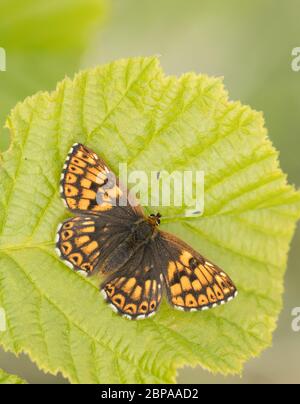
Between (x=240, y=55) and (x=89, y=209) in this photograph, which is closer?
(x=89, y=209)

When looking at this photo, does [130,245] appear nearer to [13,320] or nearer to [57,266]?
[57,266]

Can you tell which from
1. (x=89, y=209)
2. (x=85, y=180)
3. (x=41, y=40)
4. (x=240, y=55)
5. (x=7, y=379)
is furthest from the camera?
(x=240, y=55)

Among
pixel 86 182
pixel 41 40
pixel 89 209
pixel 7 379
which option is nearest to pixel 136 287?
pixel 89 209

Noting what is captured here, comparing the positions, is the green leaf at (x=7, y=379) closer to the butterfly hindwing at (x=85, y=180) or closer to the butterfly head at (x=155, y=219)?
the butterfly hindwing at (x=85, y=180)

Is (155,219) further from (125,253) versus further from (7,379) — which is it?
(7,379)

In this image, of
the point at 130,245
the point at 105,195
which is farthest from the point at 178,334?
the point at 105,195

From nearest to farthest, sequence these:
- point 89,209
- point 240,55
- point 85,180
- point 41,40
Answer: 1. point 85,180
2. point 89,209
3. point 41,40
4. point 240,55

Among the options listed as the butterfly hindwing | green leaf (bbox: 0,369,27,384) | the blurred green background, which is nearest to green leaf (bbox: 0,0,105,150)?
the butterfly hindwing

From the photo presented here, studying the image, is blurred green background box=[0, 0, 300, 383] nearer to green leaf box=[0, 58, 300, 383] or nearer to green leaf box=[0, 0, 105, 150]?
green leaf box=[0, 0, 105, 150]
